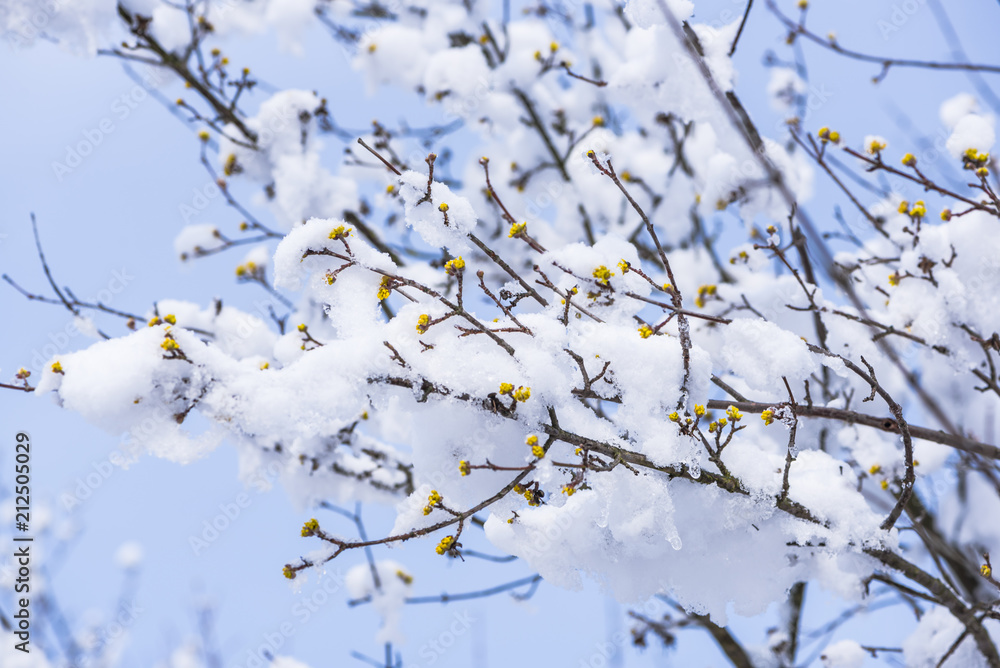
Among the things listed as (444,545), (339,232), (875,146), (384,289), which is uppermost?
(875,146)

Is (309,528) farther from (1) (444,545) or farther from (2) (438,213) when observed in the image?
(2) (438,213)

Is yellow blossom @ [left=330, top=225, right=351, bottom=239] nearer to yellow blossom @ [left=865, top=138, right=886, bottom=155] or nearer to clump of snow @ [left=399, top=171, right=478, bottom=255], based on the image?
clump of snow @ [left=399, top=171, right=478, bottom=255]

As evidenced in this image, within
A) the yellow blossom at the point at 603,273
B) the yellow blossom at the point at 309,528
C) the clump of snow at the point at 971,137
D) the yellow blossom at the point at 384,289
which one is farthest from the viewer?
the clump of snow at the point at 971,137

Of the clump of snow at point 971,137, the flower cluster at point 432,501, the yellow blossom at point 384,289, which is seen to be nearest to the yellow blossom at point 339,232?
the yellow blossom at point 384,289

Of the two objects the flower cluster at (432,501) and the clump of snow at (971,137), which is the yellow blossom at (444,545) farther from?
the clump of snow at (971,137)

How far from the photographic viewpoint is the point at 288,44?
496 centimetres

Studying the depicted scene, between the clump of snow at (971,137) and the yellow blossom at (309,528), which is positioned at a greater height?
the clump of snow at (971,137)

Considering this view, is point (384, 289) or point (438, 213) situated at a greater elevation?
point (438, 213)

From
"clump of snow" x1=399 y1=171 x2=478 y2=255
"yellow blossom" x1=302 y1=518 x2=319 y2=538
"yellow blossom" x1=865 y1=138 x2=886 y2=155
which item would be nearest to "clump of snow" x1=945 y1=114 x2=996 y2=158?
"yellow blossom" x1=865 y1=138 x2=886 y2=155

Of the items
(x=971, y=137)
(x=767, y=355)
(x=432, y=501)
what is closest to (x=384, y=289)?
(x=432, y=501)

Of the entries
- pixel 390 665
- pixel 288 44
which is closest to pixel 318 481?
pixel 390 665

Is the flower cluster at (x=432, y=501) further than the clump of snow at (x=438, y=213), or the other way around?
the clump of snow at (x=438, y=213)

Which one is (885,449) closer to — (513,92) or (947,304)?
(947,304)

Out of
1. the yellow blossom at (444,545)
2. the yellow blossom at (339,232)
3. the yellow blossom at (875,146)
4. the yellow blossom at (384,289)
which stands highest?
the yellow blossom at (875,146)
